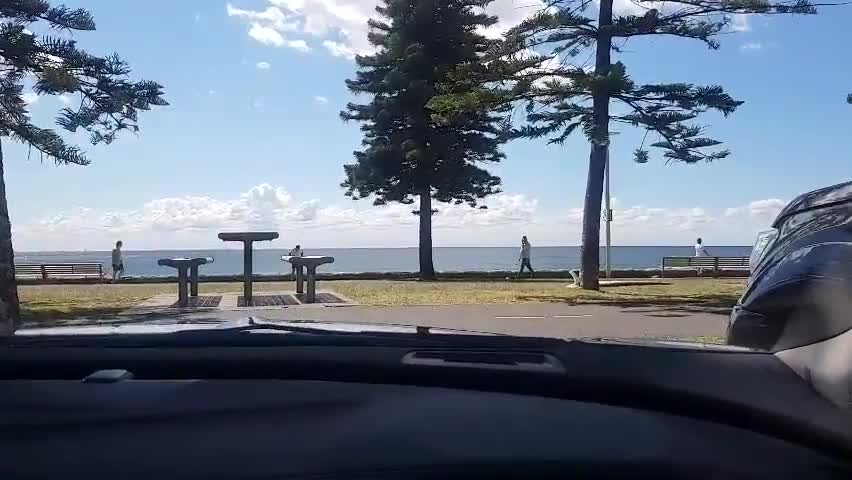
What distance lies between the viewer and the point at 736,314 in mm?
1984

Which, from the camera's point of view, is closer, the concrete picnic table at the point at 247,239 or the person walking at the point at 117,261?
the concrete picnic table at the point at 247,239

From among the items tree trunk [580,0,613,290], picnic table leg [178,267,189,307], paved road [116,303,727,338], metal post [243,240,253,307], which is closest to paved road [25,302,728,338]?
paved road [116,303,727,338]

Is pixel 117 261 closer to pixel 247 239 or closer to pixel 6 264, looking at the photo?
pixel 247 239

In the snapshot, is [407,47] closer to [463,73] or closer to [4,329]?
[463,73]

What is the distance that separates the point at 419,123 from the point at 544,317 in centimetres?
1684

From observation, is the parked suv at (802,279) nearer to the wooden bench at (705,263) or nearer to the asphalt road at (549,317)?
the asphalt road at (549,317)

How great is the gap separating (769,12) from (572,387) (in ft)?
56.7

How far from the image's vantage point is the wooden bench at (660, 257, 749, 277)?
92.0 ft

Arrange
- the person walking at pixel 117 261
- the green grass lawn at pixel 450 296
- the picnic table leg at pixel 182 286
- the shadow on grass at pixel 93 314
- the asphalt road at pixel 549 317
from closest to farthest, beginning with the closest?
the asphalt road at pixel 549 317 → the shadow on grass at pixel 93 314 → the green grass lawn at pixel 450 296 → the picnic table leg at pixel 182 286 → the person walking at pixel 117 261

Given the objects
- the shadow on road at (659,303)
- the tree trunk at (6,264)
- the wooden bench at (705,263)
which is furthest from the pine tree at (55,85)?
the wooden bench at (705,263)

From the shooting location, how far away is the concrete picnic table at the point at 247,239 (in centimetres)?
1603

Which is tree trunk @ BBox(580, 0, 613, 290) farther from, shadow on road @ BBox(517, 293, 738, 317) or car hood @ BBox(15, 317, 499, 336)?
car hood @ BBox(15, 317, 499, 336)

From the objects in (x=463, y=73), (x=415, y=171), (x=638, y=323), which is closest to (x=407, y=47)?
(x=415, y=171)

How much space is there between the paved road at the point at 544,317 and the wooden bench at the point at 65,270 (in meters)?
14.8
